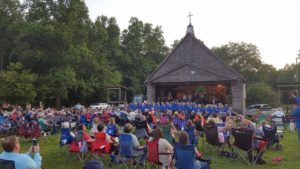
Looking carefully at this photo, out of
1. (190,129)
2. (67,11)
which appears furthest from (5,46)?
(190,129)

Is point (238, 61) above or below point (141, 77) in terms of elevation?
above

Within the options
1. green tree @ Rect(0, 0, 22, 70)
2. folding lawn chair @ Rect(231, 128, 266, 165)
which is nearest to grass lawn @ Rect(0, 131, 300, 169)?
folding lawn chair @ Rect(231, 128, 266, 165)

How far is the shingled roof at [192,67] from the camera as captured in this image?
2757 centimetres

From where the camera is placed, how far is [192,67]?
2836 centimetres

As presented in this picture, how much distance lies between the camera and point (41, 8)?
35094 mm

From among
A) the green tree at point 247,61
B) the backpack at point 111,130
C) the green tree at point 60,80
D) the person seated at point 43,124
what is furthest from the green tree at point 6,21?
the green tree at point 247,61

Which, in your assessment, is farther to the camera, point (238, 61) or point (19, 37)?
point (238, 61)

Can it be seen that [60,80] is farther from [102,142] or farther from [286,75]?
[286,75]

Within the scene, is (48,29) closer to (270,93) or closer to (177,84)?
(177,84)

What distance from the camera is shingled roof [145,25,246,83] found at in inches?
1086

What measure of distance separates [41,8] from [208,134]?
2983 centimetres

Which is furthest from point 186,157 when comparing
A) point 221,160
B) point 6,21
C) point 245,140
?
point 6,21

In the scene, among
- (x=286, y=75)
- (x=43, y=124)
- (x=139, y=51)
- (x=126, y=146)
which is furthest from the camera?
(x=286, y=75)

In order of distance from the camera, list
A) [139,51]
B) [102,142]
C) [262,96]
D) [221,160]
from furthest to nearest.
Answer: [139,51] < [262,96] < [221,160] < [102,142]
